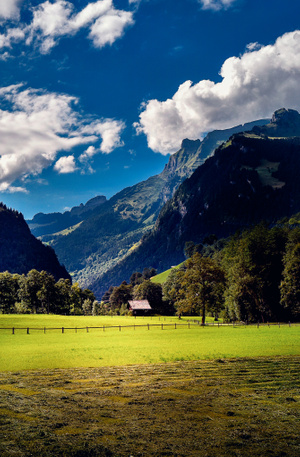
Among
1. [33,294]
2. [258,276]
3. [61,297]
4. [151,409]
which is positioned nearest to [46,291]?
[33,294]

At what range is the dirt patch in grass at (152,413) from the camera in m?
10.4

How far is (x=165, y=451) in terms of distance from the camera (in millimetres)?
10109

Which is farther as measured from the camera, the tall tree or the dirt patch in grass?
the tall tree

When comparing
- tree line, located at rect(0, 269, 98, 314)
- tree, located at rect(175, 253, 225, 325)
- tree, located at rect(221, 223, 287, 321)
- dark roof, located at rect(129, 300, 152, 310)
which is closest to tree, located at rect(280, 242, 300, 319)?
tree, located at rect(221, 223, 287, 321)

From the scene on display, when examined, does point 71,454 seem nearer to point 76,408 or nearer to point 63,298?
point 76,408

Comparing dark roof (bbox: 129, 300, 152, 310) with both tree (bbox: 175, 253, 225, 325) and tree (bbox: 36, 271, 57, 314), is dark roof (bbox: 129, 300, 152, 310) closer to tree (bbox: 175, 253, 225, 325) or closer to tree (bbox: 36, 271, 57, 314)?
tree (bbox: 36, 271, 57, 314)

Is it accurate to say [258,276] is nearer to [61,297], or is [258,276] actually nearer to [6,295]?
[61,297]

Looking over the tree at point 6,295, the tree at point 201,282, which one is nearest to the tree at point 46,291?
the tree at point 6,295

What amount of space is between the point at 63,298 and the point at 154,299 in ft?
158

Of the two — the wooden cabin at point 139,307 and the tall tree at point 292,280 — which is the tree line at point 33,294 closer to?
the wooden cabin at point 139,307

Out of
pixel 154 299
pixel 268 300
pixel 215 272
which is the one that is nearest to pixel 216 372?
pixel 215 272

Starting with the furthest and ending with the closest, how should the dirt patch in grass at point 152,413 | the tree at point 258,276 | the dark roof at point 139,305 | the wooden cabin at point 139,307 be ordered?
the wooden cabin at point 139,307 < the dark roof at point 139,305 < the tree at point 258,276 < the dirt patch in grass at point 152,413

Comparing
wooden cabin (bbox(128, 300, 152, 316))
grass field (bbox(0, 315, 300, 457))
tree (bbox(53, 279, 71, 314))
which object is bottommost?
wooden cabin (bbox(128, 300, 152, 316))

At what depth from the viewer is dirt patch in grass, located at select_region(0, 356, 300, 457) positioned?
1041cm
